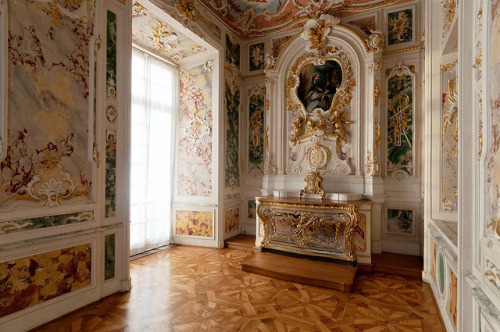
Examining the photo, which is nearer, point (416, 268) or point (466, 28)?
point (466, 28)

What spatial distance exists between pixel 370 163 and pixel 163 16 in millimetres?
4060

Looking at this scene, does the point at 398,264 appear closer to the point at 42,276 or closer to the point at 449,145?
the point at 449,145

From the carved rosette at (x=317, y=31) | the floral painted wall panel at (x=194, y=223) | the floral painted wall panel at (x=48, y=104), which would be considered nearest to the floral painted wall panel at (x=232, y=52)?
the carved rosette at (x=317, y=31)

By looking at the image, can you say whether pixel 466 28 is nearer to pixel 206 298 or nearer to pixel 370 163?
pixel 370 163

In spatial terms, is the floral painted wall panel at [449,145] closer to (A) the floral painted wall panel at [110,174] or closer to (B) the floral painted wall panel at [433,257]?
(B) the floral painted wall panel at [433,257]

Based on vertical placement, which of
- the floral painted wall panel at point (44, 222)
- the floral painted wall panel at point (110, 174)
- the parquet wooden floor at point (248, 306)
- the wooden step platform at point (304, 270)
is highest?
the floral painted wall panel at point (110, 174)

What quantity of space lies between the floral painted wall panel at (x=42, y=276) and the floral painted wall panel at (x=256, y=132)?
11.7ft

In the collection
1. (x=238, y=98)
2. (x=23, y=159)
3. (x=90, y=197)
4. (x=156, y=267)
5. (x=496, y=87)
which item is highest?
(x=238, y=98)

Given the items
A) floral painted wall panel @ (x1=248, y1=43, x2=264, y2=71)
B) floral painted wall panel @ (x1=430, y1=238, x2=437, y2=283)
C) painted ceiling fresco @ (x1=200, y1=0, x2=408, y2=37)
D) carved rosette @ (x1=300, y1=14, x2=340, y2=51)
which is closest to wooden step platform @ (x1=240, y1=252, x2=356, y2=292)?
floral painted wall panel @ (x1=430, y1=238, x2=437, y2=283)

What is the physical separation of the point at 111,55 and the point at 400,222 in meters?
5.06

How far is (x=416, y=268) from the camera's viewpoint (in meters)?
3.77

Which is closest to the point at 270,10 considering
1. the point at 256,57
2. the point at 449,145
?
the point at 256,57

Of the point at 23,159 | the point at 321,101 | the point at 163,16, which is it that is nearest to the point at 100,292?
the point at 23,159

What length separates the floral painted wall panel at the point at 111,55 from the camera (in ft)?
10.3
